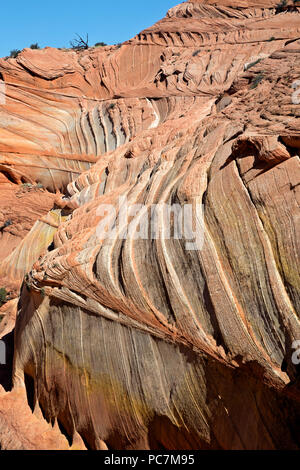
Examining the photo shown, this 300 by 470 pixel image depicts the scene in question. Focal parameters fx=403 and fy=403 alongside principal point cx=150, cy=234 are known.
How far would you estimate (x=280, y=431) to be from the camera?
3.70m

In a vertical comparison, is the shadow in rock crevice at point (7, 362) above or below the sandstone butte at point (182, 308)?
below

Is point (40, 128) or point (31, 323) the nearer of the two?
point (31, 323)

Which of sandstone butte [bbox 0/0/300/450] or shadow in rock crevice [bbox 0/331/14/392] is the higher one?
sandstone butte [bbox 0/0/300/450]

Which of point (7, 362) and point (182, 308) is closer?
point (182, 308)

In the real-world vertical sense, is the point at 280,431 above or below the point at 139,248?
below

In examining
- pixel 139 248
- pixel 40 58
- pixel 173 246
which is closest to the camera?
pixel 173 246

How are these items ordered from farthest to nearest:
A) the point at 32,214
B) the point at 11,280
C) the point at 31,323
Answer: the point at 32,214 < the point at 11,280 < the point at 31,323

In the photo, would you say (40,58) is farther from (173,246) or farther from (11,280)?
(173,246)

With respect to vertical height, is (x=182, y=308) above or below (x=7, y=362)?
above

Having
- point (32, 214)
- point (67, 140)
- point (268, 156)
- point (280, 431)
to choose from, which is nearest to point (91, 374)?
point (280, 431)

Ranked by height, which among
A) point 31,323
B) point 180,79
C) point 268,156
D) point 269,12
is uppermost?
point 269,12

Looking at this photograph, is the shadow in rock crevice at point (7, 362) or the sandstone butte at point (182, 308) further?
the shadow in rock crevice at point (7, 362)

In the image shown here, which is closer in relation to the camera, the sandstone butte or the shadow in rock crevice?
the sandstone butte

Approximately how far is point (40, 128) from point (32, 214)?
4.79 meters
